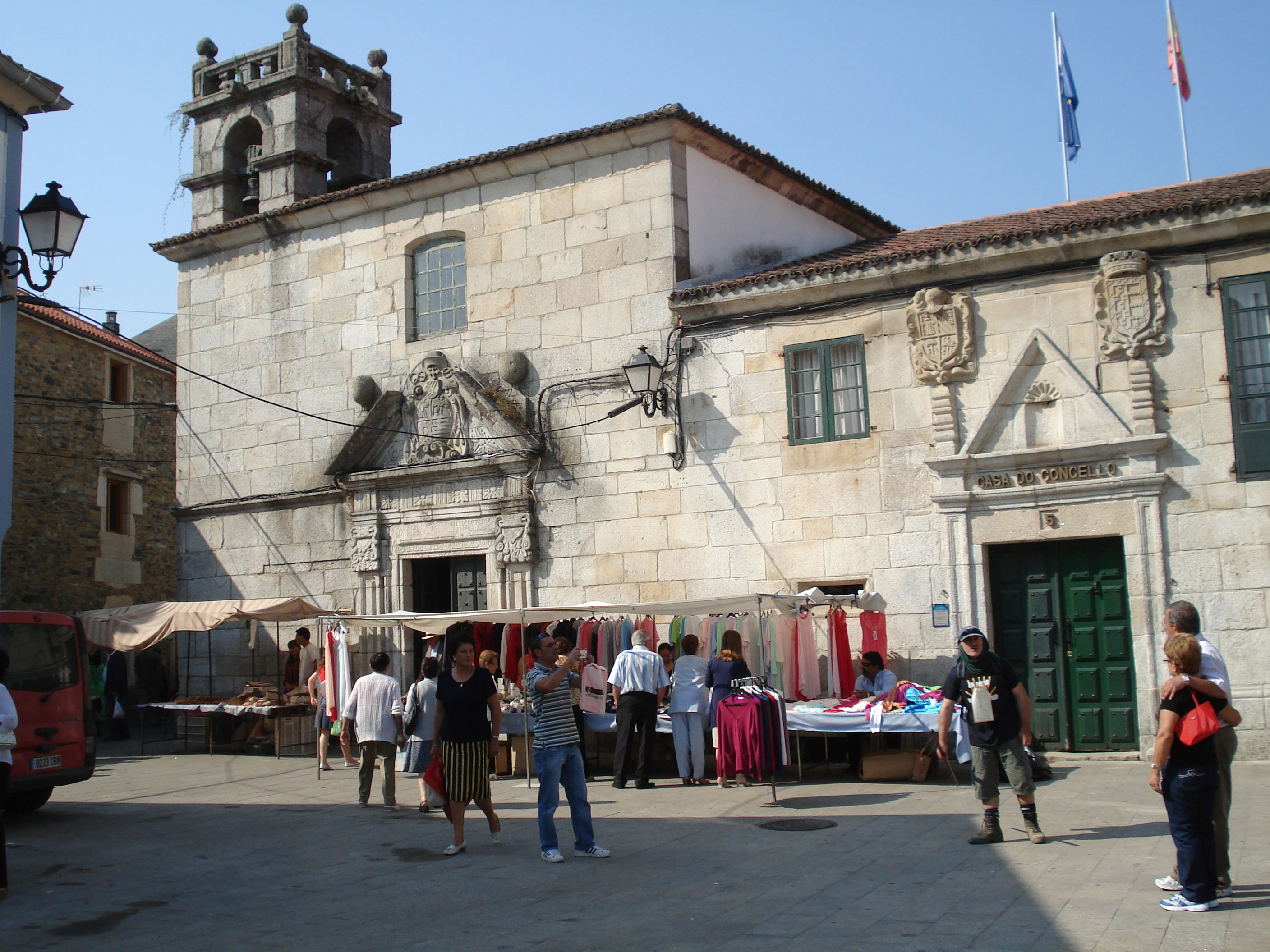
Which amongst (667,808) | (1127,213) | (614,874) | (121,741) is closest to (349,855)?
(614,874)

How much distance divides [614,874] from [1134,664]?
6838mm

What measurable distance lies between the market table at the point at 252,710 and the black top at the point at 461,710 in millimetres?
7151

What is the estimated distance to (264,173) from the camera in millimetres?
18172

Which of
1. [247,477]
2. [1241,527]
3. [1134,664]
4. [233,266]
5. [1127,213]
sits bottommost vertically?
[1134,664]

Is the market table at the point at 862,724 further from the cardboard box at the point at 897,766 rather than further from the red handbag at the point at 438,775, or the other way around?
the red handbag at the point at 438,775

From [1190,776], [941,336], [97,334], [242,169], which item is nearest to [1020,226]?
[941,336]

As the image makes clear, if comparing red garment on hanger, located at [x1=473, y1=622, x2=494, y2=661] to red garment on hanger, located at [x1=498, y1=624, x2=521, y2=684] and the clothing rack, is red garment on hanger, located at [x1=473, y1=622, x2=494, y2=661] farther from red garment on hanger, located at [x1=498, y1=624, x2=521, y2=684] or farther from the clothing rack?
the clothing rack

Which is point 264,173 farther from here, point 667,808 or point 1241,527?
point 1241,527

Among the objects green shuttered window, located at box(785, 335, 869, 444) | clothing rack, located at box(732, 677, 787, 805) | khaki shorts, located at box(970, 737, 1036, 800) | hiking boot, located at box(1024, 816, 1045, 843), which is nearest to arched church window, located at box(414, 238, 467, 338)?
green shuttered window, located at box(785, 335, 869, 444)

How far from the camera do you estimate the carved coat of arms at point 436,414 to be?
15.8 meters

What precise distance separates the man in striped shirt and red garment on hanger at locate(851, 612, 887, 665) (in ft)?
17.5

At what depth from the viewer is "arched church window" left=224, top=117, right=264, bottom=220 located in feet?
60.7

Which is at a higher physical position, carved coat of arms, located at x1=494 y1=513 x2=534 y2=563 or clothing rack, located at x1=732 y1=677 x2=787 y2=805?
carved coat of arms, located at x1=494 y1=513 x2=534 y2=563

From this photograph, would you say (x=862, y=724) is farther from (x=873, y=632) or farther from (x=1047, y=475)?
(x=1047, y=475)
